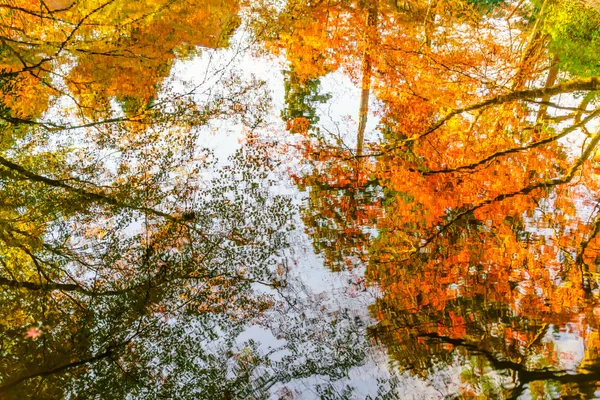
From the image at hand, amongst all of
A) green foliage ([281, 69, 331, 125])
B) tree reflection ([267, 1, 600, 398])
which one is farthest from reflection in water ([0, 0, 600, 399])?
green foliage ([281, 69, 331, 125])

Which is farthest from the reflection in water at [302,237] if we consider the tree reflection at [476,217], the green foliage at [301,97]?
the green foliage at [301,97]

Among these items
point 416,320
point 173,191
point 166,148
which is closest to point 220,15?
point 166,148

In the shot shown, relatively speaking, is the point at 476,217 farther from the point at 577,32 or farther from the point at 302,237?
the point at 577,32

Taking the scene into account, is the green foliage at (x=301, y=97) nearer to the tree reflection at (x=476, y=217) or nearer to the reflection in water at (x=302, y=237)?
the reflection in water at (x=302, y=237)

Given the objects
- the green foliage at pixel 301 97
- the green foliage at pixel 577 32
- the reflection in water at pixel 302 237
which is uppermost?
the green foliage at pixel 301 97

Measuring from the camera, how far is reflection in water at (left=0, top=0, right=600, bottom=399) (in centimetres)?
421

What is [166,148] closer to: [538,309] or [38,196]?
[38,196]

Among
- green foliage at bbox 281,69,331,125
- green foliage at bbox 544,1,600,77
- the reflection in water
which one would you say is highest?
green foliage at bbox 281,69,331,125

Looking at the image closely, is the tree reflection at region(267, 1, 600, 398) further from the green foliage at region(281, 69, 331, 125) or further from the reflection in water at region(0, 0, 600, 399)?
the green foliage at region(281, 69, 331, 125)

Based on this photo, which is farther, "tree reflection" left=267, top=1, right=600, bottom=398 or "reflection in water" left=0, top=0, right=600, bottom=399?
"tree reflection" left=267, top=1, right=600, bottom=398

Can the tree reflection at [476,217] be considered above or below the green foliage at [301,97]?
below

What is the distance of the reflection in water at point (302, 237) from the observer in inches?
166

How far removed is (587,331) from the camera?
4.56 m

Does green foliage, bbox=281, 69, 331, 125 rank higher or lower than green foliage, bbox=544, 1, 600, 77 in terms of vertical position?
higher
